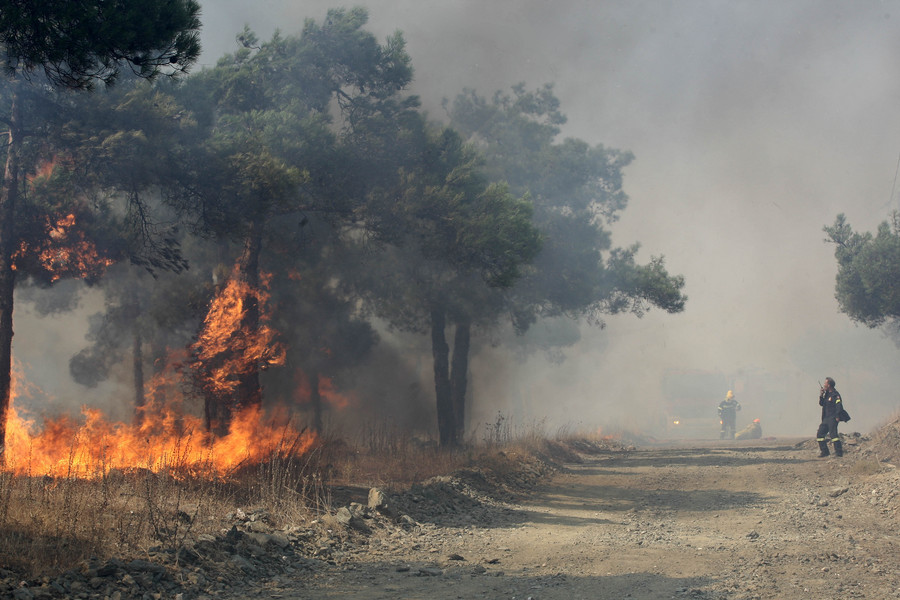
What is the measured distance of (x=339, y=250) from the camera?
2183cm

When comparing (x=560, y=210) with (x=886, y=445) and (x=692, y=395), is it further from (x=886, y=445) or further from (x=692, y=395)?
(x=692, y=395)

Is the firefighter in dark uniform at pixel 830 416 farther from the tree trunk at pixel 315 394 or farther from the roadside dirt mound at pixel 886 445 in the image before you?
the tree trunk at pixel 315 394

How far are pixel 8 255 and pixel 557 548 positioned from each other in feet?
36.8

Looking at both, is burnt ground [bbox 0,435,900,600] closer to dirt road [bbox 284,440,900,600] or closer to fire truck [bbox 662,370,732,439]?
dirt road [bbox 284,440,900,600]

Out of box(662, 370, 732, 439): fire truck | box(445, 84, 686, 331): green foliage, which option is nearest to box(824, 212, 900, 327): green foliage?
box(445, 84, 686, 331): green foliage

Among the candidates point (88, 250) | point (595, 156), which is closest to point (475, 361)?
point (595, 156)

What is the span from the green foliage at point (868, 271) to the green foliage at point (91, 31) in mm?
24487

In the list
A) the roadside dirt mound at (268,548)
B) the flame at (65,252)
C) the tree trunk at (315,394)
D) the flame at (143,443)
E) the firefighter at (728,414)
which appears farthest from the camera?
the firefighter at (728,414)

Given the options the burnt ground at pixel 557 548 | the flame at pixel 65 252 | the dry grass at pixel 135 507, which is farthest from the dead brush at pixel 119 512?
the flame at pixel 65 252

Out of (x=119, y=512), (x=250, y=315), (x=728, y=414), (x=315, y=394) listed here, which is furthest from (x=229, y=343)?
(x=728, y=414)

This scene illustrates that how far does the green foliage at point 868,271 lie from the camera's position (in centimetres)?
2448

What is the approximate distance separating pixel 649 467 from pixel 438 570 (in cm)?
1401

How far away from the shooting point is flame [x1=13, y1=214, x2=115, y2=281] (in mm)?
14984

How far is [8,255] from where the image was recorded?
1322 centimetres
